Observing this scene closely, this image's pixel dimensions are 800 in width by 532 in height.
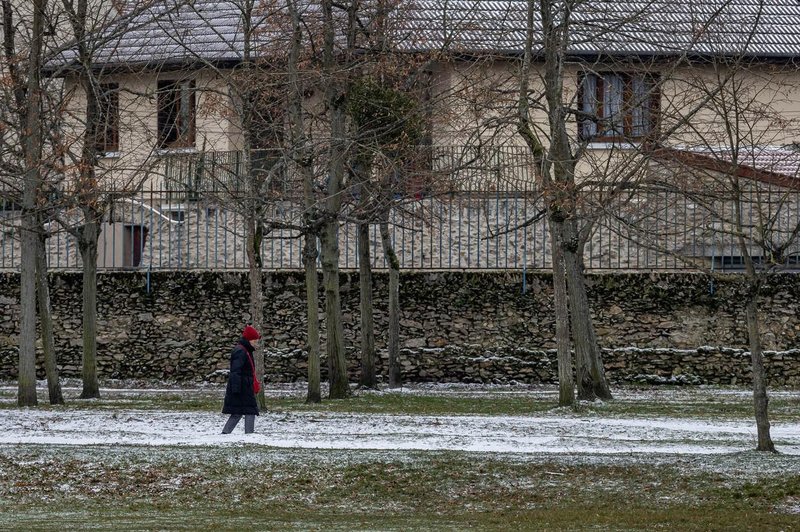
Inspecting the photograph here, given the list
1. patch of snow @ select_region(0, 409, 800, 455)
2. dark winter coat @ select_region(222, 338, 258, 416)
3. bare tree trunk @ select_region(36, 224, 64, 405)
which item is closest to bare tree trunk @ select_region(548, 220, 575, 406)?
patch of snow @ select_region(0, 409, 800, 455)

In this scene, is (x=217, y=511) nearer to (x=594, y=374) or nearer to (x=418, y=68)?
(x=594, y=374)

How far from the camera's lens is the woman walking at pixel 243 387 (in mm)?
15398

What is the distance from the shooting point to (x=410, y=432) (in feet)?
52.0

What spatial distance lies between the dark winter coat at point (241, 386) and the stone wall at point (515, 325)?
921 centimetres

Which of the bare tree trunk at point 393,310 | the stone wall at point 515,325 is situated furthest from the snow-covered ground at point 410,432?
the stone wall at point 515,325

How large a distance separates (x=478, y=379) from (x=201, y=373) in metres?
5.29

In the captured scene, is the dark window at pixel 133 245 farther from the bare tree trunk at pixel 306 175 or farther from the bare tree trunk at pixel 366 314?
the bare tree trunk at pixel 306 175

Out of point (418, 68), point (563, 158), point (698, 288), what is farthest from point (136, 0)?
point (698, 288)

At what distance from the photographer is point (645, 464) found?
13.5 metres

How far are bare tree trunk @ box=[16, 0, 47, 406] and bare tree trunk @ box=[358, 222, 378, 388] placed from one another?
565cm

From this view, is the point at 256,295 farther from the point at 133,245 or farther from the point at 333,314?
the point at 133,245

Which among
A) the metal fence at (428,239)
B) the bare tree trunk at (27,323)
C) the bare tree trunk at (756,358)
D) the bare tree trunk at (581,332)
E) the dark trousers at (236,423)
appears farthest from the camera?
the metal fence at (428,239)

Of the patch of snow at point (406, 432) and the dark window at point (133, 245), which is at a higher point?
the dark window at point (133, 245)

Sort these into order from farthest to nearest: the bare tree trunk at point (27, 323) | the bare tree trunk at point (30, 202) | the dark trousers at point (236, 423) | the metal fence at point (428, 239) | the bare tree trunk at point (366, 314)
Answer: the metal fence at point (428, 239)
the bare tree trunk at point (366, 314)
the bare tree trunk at point (27, 323)
the bare tree trunk at point (30, 202)
the dark trousers at point (236, 423)
